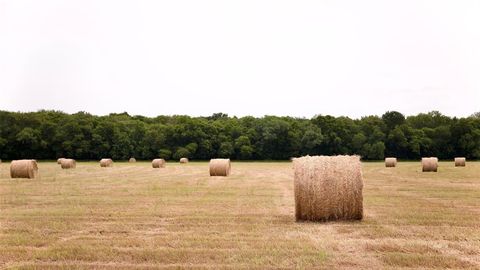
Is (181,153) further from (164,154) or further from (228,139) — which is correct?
(228,139)

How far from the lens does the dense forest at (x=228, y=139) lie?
7631 centimetres

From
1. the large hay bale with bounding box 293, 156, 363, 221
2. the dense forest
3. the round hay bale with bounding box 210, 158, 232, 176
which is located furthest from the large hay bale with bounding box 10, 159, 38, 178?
the dense forest

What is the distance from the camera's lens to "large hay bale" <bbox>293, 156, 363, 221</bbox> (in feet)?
42.6

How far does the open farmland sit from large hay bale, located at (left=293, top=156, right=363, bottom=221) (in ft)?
1.59

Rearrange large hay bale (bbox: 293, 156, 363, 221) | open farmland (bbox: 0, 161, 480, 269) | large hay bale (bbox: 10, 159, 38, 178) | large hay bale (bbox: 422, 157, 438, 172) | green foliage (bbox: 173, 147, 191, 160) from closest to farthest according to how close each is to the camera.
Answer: open farmland (bbox: 0, 161, 480, 269) → large hay bale (bbox: 293, 156, 363, 221) → large hay bale (bbox: 10, 159, 38, 178) → large hay bale (bbox: 422, 157, 438, 172) → green foliage (bbox: 173, 147, 191, 160)

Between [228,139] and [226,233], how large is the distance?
7033cm

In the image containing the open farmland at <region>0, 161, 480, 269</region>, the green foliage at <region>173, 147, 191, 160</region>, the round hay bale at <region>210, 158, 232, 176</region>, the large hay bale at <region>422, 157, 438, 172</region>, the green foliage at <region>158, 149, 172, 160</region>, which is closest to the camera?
the open farmland at <region>0, 161, 480, 269</region>

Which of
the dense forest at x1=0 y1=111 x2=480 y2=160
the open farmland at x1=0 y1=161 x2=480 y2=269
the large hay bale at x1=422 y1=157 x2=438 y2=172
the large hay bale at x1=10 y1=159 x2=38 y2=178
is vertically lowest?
the open farmland at x1=0 y1=161 x2=480 y2=269

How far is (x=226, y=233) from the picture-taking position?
1107 cm

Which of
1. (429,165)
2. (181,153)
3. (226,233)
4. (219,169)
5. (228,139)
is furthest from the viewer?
(228,139)

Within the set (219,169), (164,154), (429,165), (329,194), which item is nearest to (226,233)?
(329,194)

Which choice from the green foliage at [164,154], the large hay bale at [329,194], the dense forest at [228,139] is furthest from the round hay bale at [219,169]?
the green foliage at [164,154]

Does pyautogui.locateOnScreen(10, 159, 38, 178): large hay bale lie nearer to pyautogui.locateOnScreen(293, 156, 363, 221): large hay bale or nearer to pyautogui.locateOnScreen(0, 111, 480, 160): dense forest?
pyautogui.locateOnScreen(293, 156, 363, 221): large hay bale

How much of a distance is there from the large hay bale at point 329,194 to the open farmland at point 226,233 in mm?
486
